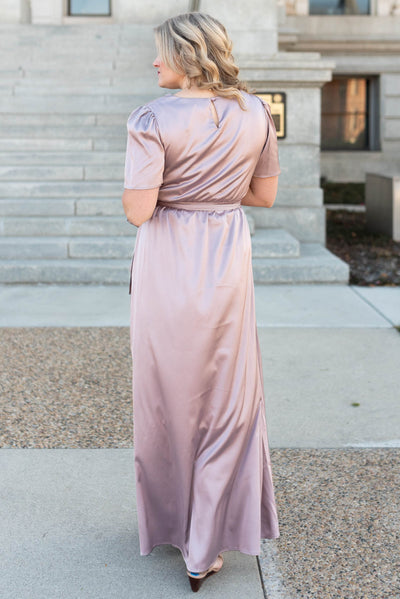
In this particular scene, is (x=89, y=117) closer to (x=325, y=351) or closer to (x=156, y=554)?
(x=325, y=351)

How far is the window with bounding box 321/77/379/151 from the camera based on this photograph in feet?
71.3

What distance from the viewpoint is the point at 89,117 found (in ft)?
36.3

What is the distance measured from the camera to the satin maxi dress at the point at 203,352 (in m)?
2.62

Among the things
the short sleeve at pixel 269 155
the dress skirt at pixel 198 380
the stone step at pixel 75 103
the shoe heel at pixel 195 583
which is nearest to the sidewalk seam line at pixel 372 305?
the short sleeve at pixel 269 155

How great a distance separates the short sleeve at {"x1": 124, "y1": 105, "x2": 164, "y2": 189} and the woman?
0.18 ft

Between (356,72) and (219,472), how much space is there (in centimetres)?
1951

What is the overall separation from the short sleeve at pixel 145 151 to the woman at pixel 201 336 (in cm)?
5

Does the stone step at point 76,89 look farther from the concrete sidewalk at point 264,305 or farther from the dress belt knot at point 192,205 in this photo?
the dress belt knot at point 192,205

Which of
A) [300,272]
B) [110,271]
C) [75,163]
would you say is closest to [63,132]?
[75,163]

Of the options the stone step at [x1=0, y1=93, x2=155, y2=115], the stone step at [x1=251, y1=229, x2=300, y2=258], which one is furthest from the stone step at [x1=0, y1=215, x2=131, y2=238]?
the stone step at [x1=0, y1=93, x2=155, y2=115]

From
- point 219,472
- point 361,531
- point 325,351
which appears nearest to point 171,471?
point 219,472

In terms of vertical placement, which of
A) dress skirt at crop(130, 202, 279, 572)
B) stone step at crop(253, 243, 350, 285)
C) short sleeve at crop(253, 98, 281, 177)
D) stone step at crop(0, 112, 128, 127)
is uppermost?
stone step at crop(0, 112, 128, 127)

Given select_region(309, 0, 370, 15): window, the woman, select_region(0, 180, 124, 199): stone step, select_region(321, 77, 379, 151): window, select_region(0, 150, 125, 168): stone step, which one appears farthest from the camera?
select_region(321, 77, 379, 151): window

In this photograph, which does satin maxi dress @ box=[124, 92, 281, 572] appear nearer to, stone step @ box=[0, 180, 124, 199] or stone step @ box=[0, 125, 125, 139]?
stone step @ box=[0, 180, 124, 199]
